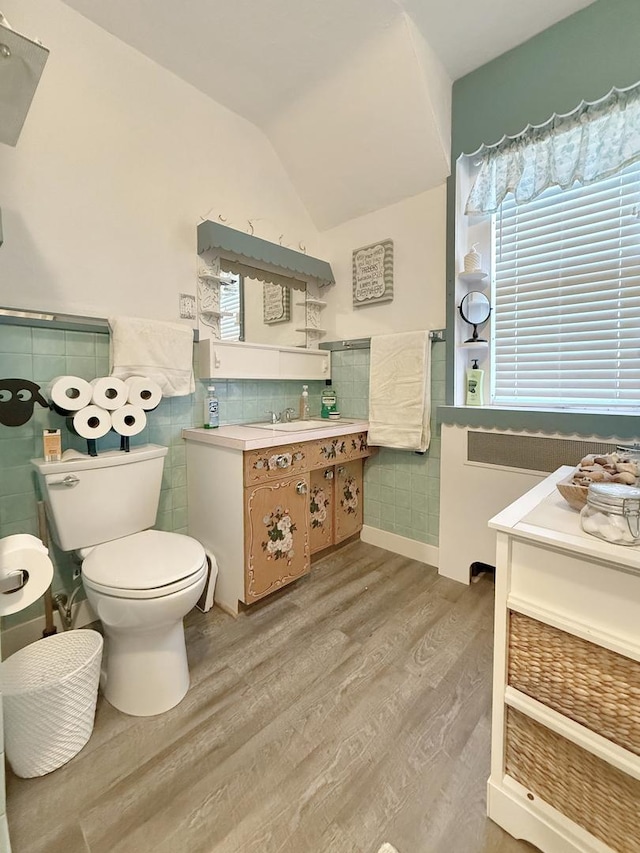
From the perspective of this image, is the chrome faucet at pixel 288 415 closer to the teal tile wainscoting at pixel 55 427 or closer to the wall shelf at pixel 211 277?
the teal tile wainscoting at pixel 55 427

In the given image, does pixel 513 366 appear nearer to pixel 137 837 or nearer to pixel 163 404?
pixel 163 404

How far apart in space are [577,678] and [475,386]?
1484 millimetres

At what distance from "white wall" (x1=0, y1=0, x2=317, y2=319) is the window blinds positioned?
1626 millimetres

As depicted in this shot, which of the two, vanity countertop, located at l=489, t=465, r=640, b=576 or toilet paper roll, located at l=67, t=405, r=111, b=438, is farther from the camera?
toilet paper roll, located at l=67, t=405, r=111, b=438

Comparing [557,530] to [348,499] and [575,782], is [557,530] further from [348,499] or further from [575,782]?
[348,499]

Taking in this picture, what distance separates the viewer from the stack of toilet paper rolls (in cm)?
146

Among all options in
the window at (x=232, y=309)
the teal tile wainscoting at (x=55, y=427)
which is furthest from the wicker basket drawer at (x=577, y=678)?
the window at (x=232, y=309)

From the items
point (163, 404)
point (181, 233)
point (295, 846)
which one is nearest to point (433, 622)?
point (295, 846)

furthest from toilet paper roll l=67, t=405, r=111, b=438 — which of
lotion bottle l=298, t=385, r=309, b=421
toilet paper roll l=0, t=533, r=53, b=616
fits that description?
lotion bottle l=298, t=385, r=309, b=421

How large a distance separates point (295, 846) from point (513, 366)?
2.06 meters

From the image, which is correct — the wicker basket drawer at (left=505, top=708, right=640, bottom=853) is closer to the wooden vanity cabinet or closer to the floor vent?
the floor vent

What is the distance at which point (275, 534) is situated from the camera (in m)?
1.84

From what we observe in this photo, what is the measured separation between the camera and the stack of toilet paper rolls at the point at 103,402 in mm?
1461

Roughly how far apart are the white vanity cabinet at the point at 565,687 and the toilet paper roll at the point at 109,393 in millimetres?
1477
